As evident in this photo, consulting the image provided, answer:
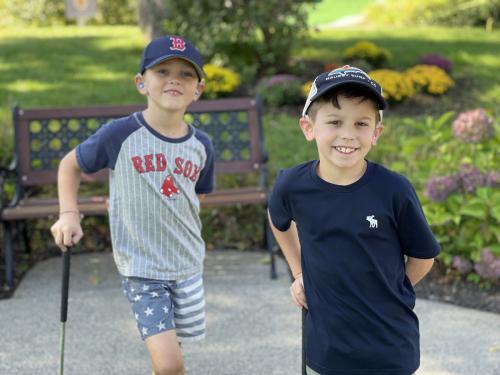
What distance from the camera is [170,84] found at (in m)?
3.52

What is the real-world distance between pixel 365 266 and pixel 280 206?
0.37 m

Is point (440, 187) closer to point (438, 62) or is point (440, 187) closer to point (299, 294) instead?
point (299, 294)

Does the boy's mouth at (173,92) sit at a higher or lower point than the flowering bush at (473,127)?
higher

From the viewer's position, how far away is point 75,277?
560cm

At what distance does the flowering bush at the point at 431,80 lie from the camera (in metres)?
9.41

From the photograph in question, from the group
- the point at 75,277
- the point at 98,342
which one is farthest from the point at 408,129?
the point at 98,342

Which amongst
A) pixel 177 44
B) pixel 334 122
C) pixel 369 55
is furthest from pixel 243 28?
pixel 334 122

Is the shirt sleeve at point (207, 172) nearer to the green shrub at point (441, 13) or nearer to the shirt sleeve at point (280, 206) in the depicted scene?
the shirt sleeve at point (280, 206)

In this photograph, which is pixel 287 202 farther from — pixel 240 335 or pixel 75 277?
pixel 75 277

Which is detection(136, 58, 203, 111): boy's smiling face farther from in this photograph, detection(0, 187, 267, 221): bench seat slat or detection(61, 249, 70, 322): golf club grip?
detection(0, 187, 267, 221): bench seat slat

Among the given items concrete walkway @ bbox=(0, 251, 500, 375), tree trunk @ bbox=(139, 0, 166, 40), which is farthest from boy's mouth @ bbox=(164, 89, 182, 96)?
tree trunk @ bbox=(139, 0, 166, 40)

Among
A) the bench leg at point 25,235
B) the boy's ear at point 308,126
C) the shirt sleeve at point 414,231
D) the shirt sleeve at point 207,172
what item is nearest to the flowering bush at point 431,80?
the bench leg at point 25,235

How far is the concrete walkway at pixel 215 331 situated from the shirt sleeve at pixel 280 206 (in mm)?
1493

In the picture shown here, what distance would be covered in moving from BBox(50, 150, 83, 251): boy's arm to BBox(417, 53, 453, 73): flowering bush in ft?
24.2
